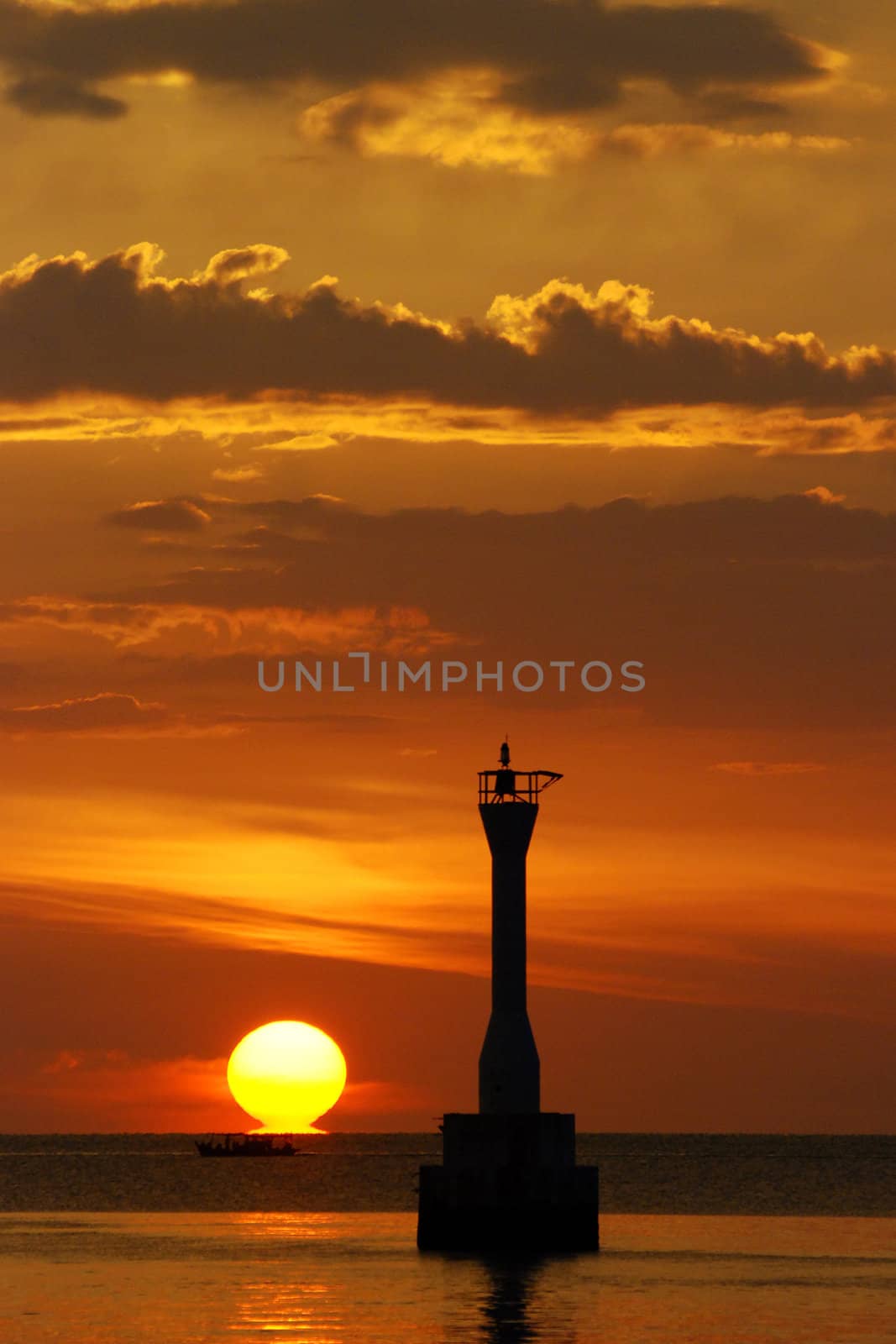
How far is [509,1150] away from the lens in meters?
82.7

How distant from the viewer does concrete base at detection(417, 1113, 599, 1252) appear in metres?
82.6

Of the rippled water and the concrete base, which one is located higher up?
the concrete base

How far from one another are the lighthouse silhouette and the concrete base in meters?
0.03

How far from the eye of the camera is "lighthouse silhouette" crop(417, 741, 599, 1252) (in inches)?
3258

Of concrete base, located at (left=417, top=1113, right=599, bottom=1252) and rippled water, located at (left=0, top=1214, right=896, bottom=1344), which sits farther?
concrete base, located at (left=417, top=1113, right=599, bottom=1252)

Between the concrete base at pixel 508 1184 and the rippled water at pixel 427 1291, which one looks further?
the concrete base at pixel 508 1184

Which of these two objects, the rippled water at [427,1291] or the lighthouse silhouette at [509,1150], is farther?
the lighthouse silhouette at [509,1150]

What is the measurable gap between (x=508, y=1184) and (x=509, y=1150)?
1371 mm

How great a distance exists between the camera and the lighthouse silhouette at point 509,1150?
82.8 m

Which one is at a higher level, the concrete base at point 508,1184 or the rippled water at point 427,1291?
the concrete base at point 508,1184

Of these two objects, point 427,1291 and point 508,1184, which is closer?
point 427,1291

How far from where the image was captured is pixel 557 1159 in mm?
83562

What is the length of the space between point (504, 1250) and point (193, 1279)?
14.8 meters

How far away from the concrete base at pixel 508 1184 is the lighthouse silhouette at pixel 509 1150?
1.2 inches
